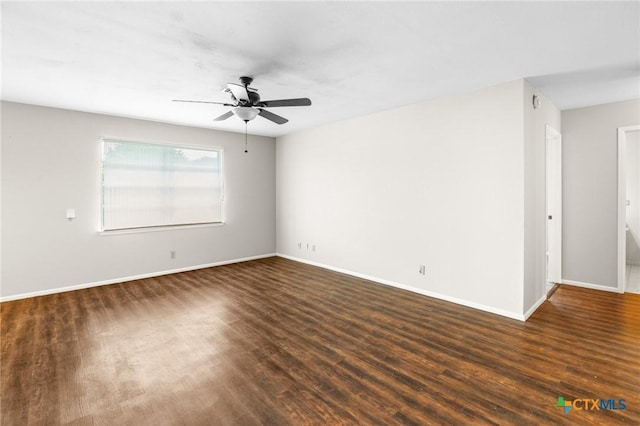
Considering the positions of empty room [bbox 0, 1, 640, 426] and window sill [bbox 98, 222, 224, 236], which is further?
window sill [bbox 98, 222, 224, 236]

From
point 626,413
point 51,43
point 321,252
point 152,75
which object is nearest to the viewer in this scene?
point 626,413

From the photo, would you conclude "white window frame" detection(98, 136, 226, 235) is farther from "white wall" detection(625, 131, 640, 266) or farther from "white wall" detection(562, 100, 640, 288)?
"white wall" detection(625, 131, 640, 266)

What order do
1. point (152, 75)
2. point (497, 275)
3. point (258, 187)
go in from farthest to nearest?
point (258, 187) → point (497, 275) → point (152, 75)

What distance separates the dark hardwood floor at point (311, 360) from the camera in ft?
6.46

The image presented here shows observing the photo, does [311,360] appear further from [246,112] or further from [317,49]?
[317,49]

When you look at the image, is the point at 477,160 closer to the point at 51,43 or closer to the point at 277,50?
the point at 277,50

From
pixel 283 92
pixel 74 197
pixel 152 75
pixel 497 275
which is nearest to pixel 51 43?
pixel 152 75

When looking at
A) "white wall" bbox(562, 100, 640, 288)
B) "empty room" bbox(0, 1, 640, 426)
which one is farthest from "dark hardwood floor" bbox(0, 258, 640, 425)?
"white wall" bbox(562, 100, 640, 288)

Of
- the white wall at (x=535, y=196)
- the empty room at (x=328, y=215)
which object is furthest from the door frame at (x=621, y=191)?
the white wall at (x=535, y=196)

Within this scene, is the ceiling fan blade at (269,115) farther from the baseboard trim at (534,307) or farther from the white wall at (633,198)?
the white wall at (633,198)

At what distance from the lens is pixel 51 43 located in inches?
99.1

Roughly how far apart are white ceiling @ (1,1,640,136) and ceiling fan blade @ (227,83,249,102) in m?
0.21

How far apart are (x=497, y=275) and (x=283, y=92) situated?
339 centimetres

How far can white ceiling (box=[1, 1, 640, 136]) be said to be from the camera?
2.08m
